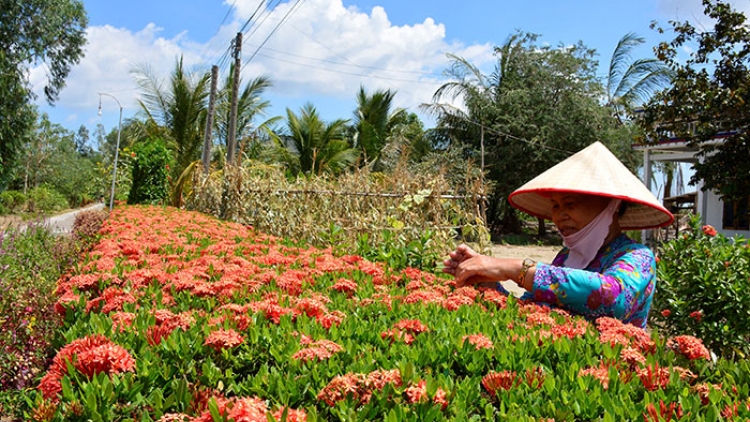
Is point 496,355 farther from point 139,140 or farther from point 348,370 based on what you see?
point 139,140

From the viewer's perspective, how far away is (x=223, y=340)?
1.77 m

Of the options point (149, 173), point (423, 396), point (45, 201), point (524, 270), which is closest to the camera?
point (423, 396)

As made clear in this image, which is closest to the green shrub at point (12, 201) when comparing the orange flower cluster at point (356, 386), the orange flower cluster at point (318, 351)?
the orange flower cluster at point (318, 351)

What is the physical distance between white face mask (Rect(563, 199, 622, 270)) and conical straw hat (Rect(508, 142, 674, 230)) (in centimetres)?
11

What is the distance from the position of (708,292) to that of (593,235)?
3424 millimetres

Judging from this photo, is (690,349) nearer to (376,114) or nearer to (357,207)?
(357,207)

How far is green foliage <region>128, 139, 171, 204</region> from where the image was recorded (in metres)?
21.2

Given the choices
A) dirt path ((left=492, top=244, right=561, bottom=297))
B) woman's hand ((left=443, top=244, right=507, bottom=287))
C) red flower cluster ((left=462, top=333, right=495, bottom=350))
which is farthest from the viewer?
dirt path ((left=492, top=244, right=561, bottom=297))

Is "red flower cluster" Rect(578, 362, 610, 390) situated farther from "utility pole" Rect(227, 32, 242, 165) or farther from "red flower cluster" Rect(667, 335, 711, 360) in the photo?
"utility pole" Rect(227, 32, 242, 165)

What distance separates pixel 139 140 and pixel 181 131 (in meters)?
6.24

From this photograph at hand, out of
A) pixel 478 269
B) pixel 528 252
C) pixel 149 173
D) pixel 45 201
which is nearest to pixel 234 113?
pixel 149 173

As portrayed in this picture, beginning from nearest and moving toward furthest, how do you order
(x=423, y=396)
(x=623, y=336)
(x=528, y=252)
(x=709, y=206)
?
1. (x=423, y=396)
2. (x=623, y=336)
3. (x=709, y=206)
4. (x=528, y=252)

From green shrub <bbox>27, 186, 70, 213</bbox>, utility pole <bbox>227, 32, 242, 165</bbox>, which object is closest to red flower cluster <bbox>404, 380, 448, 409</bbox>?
utility pole <bbox>227, 32, 242, 165</bbox>

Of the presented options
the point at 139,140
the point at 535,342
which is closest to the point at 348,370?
the point at 535,342
